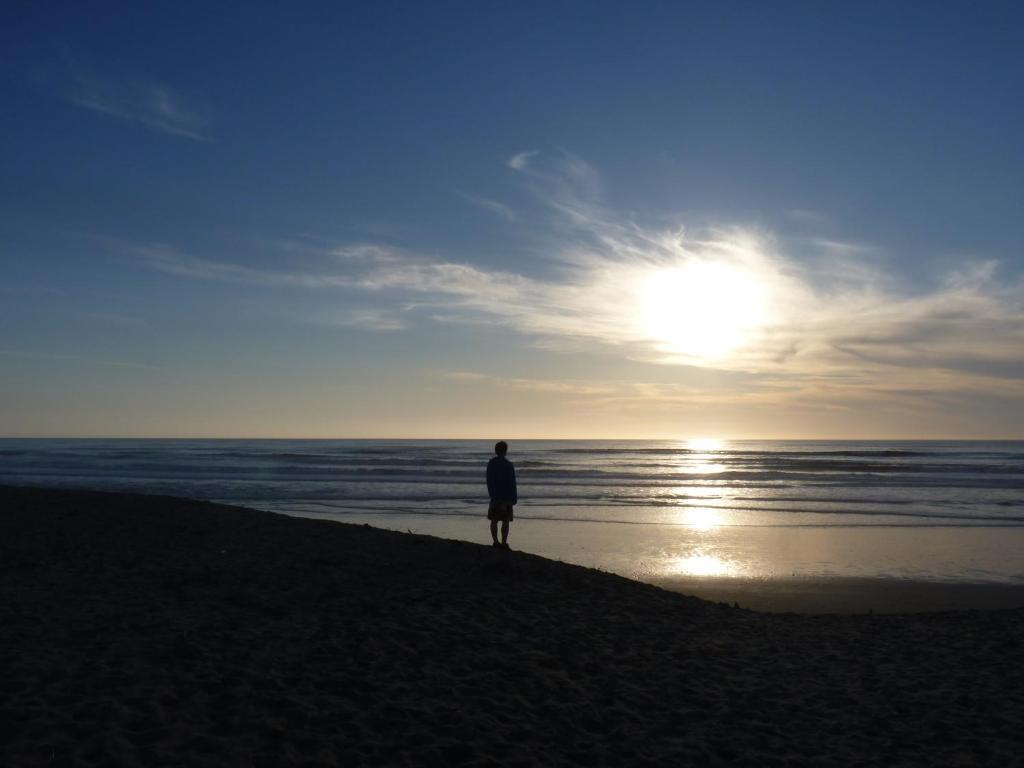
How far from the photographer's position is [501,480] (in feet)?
41.3

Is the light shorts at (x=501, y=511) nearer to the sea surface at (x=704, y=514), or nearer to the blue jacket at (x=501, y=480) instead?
the blue jacket at (x=501, y=480)

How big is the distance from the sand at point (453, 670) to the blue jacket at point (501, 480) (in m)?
1.27

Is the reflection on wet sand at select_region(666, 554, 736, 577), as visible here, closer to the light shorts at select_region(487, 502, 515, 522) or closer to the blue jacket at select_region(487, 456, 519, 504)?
the light shorts at select_region(487, 502, 515, 522)

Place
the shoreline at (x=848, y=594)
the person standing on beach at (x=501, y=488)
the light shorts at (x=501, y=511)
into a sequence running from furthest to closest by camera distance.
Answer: the light shorts at (x=501, y=511)
the person standing on beach at (x=501, y=488)
the shoreline at (x=848, y=594)

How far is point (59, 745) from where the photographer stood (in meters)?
4.56

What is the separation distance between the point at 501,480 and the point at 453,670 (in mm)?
5865

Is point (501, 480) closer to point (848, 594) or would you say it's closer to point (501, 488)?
point (501, 488)

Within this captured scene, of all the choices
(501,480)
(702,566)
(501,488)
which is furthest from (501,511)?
(702,566)

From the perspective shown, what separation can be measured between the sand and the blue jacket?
4.17 feet

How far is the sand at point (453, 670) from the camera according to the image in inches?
202

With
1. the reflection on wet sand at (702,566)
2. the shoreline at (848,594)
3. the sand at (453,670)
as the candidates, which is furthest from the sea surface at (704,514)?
the sand at (453,670)

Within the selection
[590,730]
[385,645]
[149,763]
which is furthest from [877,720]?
[149,763]

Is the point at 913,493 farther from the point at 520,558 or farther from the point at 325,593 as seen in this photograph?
the point at 325,593

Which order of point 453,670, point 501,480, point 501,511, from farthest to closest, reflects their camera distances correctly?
point 501,511 → point 501,480 → point 453,670
